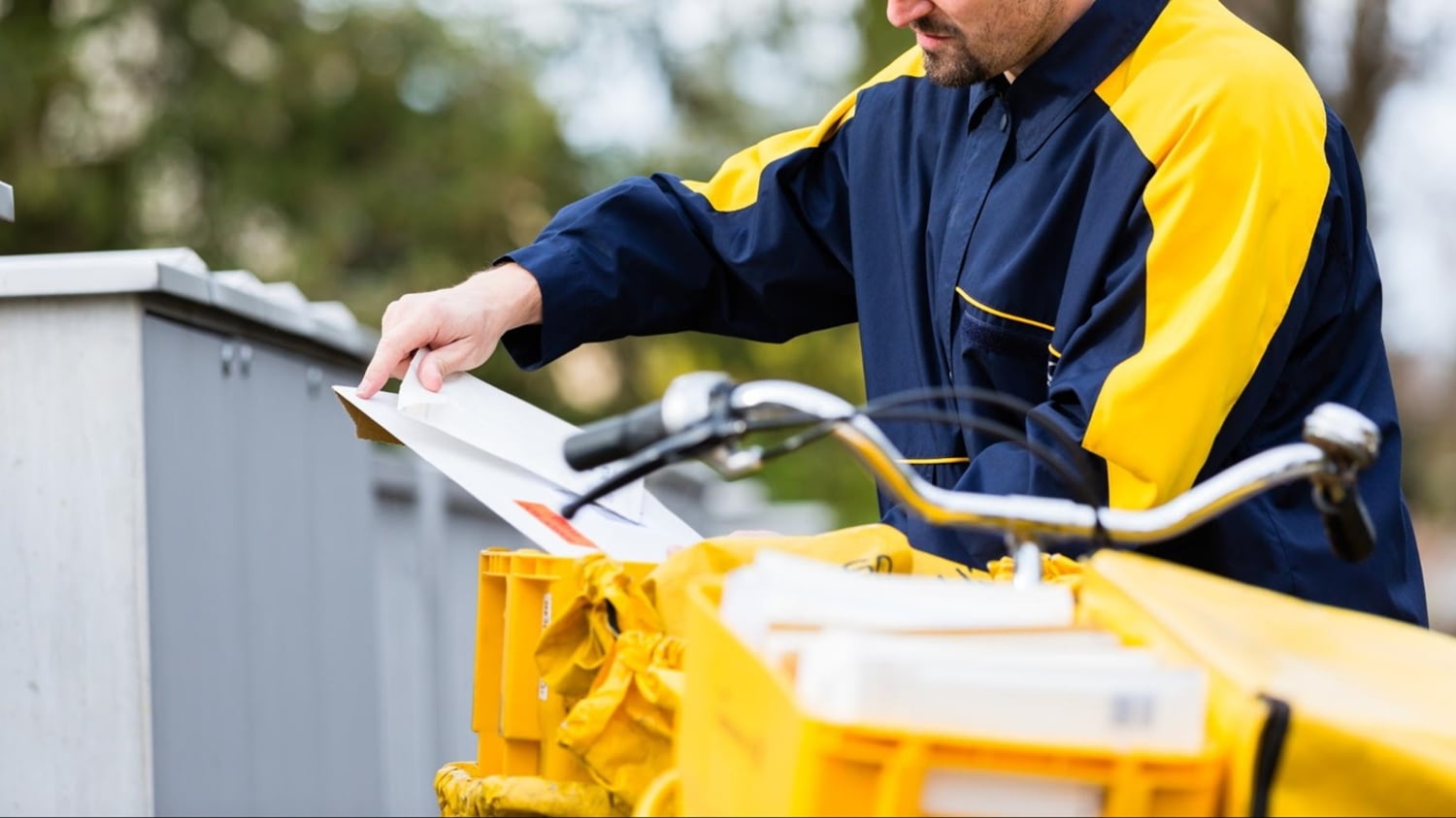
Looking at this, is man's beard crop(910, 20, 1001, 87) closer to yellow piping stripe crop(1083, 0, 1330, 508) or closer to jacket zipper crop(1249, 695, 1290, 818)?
yellow piping stripe crop(1083, 0, 1330, 508)

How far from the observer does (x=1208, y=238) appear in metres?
2.07

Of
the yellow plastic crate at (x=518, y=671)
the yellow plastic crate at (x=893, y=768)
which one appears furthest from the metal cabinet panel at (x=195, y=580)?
the yellow plastic crate at (x=893, y=768)

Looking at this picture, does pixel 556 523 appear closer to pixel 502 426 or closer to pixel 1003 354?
pixel 502 426

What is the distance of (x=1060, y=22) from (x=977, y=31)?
118 mm

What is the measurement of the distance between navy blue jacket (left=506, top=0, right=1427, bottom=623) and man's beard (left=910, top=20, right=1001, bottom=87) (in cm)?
6

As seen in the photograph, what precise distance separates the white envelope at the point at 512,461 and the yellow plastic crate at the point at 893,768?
70cm

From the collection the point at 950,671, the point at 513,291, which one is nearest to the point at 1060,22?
the point at 513,291

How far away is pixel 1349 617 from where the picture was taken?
1.54 metres

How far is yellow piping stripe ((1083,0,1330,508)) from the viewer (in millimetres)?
1978

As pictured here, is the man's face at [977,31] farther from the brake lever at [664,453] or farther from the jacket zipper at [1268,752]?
the jacket zipper at [1268,752]

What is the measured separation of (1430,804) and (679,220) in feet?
5.59

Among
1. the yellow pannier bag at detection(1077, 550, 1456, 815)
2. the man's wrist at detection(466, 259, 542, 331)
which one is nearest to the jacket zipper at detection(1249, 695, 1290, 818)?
the yellow pannier bag at detection(1077, 550, 1456, 815)

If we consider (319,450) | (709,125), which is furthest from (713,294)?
(709,125)

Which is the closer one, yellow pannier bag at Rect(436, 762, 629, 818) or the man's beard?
yellow pannier bag at Rect(436, 762, 629, 818)
